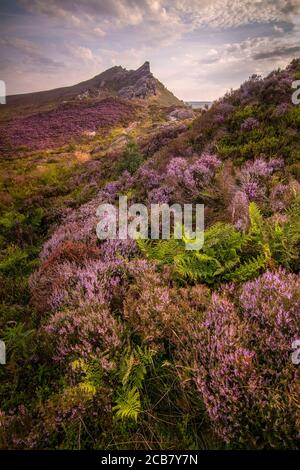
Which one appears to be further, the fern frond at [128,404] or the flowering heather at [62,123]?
the flowering heather at [62,123]

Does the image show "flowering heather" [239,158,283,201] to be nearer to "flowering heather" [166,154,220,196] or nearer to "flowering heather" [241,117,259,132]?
"flowering heather" [166,154,220,196]

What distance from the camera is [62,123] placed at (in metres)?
32.2

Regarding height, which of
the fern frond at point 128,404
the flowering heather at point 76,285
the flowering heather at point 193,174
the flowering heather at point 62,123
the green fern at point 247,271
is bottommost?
the fern frond at point 128,404

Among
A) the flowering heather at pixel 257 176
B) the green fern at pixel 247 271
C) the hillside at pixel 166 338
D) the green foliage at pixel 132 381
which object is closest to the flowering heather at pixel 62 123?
the flowering heather at pixel 257 176

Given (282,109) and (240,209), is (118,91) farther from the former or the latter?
(240,209)

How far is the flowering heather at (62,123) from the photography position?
27.7 m

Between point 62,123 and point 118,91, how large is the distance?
113 feet

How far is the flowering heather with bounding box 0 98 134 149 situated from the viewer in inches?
1089

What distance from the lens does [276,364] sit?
2344 mm

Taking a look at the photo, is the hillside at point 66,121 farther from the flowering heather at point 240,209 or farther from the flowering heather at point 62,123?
the flowering heather at point 240,209

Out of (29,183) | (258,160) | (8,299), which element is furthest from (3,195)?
(258,160)

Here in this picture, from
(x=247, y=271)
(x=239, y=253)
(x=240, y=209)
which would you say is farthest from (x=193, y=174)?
(x=247, y=271)

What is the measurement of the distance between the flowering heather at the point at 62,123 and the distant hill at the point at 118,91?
1350 centimetres
